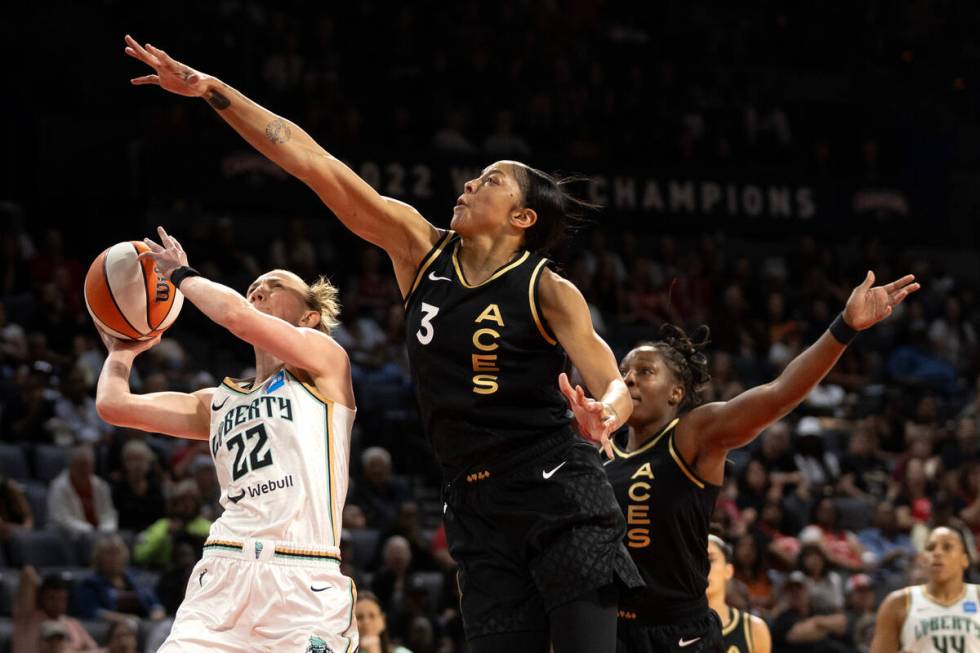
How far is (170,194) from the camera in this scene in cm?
1409

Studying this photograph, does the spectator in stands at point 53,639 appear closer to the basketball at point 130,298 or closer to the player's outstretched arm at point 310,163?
the basketball at point 130,298

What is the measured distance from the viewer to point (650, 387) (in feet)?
17.9

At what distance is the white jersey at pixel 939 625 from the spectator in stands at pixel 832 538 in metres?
3.99

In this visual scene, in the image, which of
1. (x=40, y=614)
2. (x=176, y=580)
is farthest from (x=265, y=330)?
(x=176, y=580)

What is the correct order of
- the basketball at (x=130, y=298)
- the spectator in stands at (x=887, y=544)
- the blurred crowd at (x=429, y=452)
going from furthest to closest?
the spectator in stands at (x=887, y=544) → the blurred crowd at (x=429, y=452) → the basketball at (x=130, y=298)

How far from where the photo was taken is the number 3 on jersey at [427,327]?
412cm

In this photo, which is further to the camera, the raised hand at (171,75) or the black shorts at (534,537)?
the raised hand at (171,75)

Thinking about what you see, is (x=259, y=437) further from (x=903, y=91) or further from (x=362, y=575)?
(x=903, y=91)

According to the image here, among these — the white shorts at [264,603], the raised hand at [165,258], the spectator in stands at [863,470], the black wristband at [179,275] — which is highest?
the spectator in stands at [863,470]

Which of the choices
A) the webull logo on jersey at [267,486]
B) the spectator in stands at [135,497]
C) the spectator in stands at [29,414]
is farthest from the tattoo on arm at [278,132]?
the spectator in stands at [29,414]

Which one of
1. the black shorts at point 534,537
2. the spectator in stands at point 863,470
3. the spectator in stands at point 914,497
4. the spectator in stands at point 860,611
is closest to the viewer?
the black shorts at point 534,537

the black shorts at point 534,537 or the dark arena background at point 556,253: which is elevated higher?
the dark arena background at point 556,253

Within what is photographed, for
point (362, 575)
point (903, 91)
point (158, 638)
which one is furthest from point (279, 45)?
point (903, 91)

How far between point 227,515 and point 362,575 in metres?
5.53
